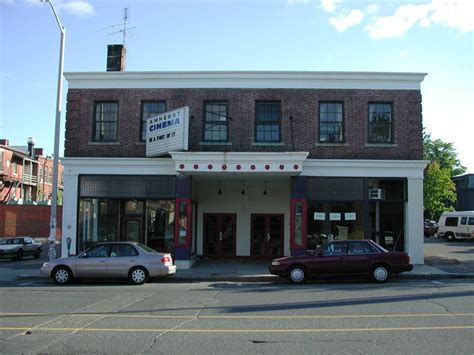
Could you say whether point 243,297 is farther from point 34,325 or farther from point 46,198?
point 46,198


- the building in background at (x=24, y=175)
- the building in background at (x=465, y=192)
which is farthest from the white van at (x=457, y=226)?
the building in background at (x=24, y=175)

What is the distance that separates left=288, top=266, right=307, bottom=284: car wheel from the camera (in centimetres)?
1581

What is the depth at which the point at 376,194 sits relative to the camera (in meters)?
21.0

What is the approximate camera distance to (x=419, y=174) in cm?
2089

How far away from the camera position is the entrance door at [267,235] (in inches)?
938

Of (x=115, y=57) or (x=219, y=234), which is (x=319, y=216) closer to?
(x=219, y=234)

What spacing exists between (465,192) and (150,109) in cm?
5469

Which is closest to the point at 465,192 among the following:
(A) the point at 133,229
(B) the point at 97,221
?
(A) the point at 133,229

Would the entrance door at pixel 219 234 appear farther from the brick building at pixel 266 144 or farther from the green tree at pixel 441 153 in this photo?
the green tree at pixel 441 153

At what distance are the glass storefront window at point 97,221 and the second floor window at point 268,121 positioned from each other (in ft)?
24.0

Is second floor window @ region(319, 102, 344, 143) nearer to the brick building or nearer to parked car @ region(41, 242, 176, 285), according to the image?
the brick building

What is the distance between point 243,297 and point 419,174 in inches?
472

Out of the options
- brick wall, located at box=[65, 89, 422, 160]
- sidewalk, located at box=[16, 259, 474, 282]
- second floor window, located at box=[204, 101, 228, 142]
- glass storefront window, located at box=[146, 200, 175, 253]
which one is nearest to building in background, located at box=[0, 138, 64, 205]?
glass storefront window, located at box=[146, 200, 175, 253]

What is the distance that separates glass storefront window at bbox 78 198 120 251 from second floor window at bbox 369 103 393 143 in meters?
11.9
